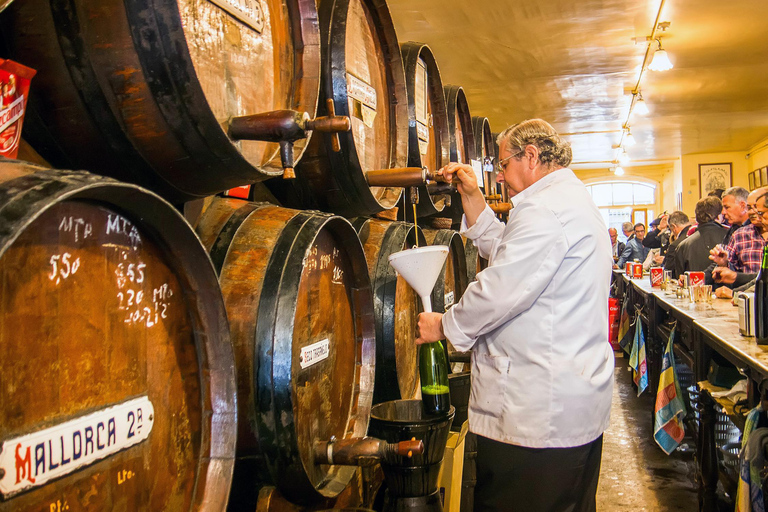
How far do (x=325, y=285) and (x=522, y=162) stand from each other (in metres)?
1.09

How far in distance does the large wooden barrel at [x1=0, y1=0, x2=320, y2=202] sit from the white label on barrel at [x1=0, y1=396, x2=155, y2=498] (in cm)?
47

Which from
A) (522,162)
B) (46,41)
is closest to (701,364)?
(522,162)

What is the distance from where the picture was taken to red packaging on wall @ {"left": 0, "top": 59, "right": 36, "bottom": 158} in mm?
907

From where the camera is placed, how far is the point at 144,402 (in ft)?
3.44

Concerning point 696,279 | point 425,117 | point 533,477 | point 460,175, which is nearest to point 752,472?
point 533,477

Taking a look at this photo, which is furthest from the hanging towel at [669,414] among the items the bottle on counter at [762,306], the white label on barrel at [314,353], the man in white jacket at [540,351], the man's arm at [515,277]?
the white label on barrel at [314,353]

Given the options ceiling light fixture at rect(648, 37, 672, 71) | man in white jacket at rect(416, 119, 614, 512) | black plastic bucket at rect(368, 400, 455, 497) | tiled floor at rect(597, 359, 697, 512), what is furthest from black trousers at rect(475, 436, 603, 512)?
ceiling light fixture at rect(648, 37, 672, 71)

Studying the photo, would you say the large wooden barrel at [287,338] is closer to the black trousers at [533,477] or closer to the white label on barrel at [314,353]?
the white label on barrel at [314,353]

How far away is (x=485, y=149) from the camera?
494 cm

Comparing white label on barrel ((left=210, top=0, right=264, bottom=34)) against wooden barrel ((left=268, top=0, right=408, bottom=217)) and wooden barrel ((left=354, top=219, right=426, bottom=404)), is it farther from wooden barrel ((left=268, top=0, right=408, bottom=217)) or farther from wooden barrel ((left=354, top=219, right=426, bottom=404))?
wooden barrel ((left=354, top=219, right=426, bottom=404))

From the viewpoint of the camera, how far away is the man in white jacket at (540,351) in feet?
6.82

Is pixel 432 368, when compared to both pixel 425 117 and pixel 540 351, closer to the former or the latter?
pixel 540 351

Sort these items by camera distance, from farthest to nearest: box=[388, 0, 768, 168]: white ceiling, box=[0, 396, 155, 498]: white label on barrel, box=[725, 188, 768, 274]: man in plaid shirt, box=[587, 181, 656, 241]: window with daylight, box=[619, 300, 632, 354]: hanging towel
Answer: box=[587, 181, 656, 241]: window with daylight → box=[619, 300, 632, 354]: hanging towel → box=[388, 0, 768, 168]: white ceiling → box=[725, 188, 768, 274]: man in plaid shirt → box=[0, 396, 155, 498]: white label on barrel

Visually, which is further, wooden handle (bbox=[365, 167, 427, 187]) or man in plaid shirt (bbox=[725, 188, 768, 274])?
man in plaid shirt (bbox=[725, 188, 768, 274])
